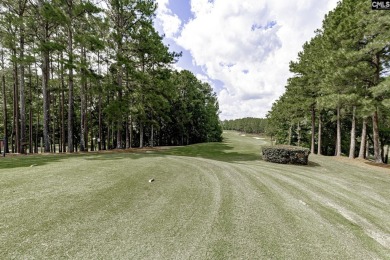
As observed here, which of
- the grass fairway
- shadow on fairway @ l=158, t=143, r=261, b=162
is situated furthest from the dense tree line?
the grass fairway

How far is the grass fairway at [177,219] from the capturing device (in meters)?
3.25

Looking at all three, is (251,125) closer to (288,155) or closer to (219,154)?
(219,154)

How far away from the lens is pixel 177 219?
4.29 meters

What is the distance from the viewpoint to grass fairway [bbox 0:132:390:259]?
3.25 metres

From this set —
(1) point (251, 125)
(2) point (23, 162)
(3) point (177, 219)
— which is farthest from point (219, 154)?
(1) point (251, 125)

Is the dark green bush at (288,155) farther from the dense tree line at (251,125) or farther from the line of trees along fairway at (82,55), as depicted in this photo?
the dense tree line at (251,125)

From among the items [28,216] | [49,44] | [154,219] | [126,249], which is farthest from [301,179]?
[49,44]

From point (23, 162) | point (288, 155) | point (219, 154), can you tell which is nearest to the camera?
point (23, 162)

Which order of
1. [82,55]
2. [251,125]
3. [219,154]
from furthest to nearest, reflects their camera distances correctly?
[251,125] < [219,154] < [82,55]

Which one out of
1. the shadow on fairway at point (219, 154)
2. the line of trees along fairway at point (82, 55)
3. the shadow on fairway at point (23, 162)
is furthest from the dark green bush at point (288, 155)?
the shadow on fairway at point (23, 162)

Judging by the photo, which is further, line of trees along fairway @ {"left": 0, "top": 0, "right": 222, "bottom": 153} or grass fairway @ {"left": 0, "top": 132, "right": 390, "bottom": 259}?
line of trees along fairway @ {"left": 0, "top": 0, "right": 222, "bottom": 153}

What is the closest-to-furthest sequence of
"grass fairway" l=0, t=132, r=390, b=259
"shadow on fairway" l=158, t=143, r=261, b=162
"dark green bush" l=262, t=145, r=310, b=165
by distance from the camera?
1. "grass fairway" l=0, t=132, r=390, b=259
2. "dark green bush" l=262, t=145, r=310, b=165
3. "shadow on fairway" l=158, t=143, r=261, b=162

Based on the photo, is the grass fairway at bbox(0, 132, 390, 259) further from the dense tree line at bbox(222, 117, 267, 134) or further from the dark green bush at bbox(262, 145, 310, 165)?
the dense tree line at bbox(222, 117, 267, 134)

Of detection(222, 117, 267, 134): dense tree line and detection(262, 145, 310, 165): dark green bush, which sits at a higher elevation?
detection(222, 117, 267, 134): dense tree line
